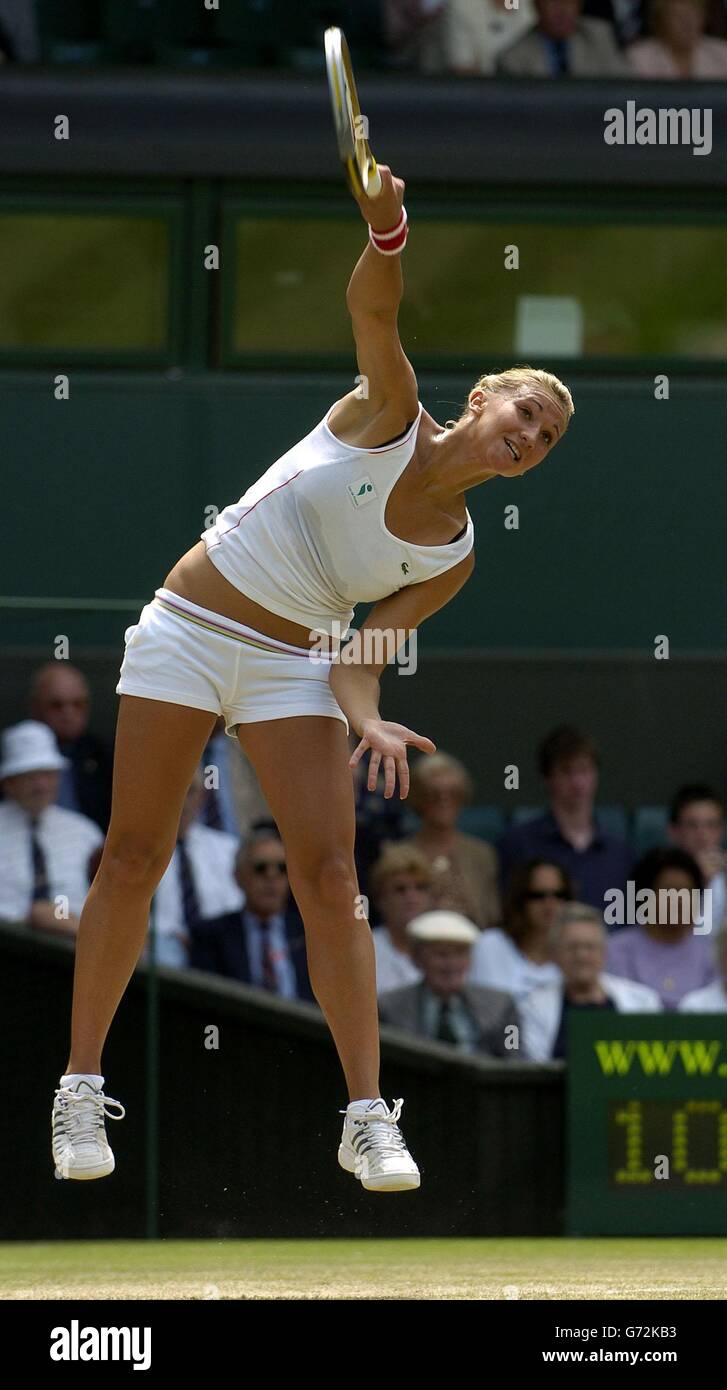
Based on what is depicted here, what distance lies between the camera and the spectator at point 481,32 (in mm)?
9203

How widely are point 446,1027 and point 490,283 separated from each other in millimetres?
3576

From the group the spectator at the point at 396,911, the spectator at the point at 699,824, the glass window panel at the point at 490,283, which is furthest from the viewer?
the glass window panel at the point at 490,283

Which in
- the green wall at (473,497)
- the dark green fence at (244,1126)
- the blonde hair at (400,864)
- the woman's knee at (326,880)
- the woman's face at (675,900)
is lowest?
the dark green fence at (244,1126)

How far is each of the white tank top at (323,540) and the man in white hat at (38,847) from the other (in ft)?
6.88

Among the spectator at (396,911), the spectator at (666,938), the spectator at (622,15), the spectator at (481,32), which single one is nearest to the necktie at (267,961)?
the spectator at (396,911)

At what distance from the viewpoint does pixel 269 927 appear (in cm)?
685

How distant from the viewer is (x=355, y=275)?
14.9ft

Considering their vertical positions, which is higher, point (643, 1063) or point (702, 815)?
point (702, 815)

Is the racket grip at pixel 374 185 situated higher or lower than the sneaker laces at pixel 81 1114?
higher

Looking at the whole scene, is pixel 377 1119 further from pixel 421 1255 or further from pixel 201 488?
pixel 201 488

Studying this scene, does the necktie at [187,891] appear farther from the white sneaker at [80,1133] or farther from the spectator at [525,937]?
the white sneaker at [80,1133]

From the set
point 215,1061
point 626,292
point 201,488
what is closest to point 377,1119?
point 215,1061

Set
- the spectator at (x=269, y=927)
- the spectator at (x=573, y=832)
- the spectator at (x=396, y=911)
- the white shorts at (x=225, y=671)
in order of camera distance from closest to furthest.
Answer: the white shorts at (x=225, y=671) < the spectator at (x=269, y=927) < the spectator at (x=396, y=911) < the spectator at (x=573, y=832)
